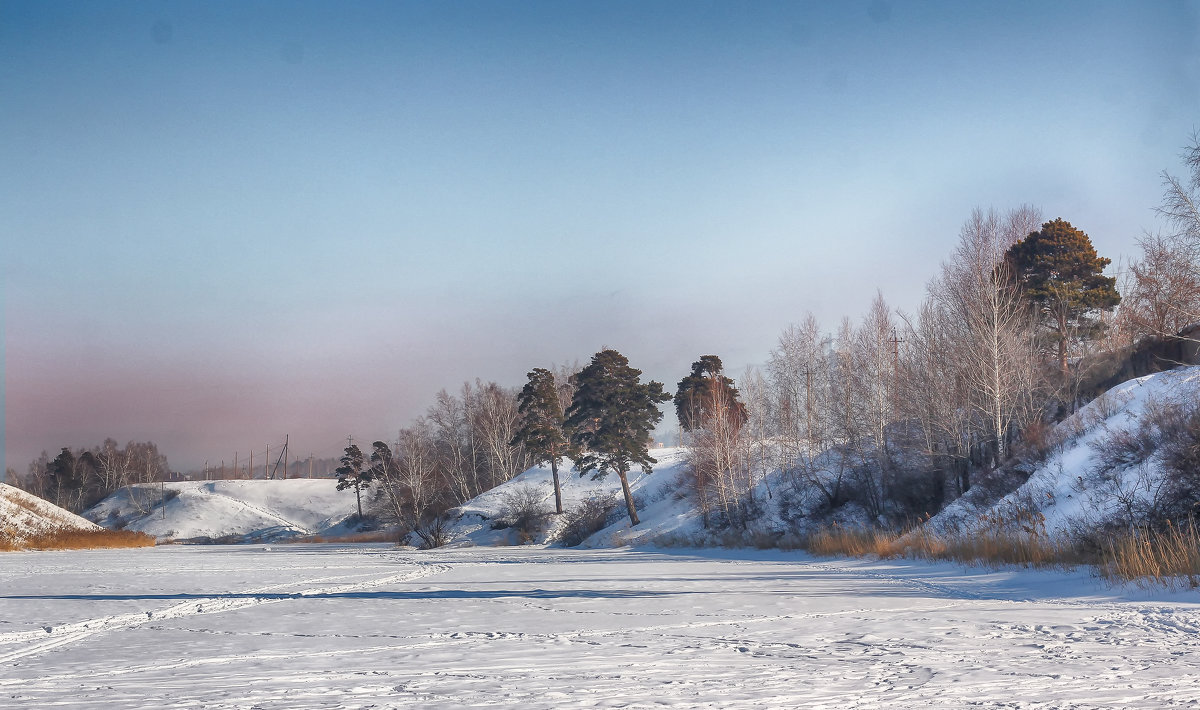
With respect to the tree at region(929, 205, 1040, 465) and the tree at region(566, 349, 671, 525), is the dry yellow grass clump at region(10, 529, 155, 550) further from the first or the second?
the tree at region(929, 205, 1040, 465)

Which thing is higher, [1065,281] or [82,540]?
[1065,281]

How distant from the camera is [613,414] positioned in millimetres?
44156

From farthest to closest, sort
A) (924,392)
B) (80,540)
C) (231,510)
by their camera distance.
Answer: (231,510) < (80,540) < (924,392)

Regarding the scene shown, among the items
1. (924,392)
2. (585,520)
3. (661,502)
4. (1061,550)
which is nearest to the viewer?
(1061,550)

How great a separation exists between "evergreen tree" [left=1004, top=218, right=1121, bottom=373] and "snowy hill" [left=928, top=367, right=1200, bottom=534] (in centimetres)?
961

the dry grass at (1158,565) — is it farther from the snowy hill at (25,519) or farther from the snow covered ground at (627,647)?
Answer: the snowy hill at (25,519)

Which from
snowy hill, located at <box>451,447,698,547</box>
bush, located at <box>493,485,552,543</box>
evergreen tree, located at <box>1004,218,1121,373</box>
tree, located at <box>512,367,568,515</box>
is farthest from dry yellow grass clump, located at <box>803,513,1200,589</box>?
tree, located at <box>512,367,568,515</box>

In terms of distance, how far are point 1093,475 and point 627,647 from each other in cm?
1638

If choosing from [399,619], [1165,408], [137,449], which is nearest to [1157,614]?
[399,619]

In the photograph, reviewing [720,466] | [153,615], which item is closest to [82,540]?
[720,466]

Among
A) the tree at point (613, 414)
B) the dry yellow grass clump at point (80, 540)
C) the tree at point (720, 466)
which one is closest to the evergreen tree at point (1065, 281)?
the tree at point (720, 466)

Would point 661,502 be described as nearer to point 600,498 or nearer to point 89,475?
point 600,498

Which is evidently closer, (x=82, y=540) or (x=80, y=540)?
(x=80, y=540)

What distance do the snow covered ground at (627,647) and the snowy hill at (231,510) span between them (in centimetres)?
6336
